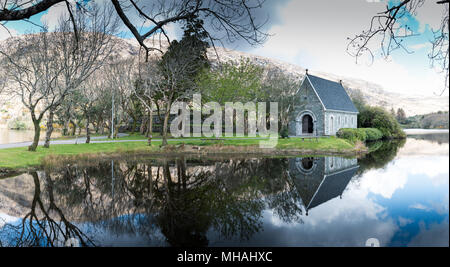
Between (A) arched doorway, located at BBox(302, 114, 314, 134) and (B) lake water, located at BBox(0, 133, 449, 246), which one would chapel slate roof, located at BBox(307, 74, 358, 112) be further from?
(B) lake water, located at BBox(0, 133, 449, 246)

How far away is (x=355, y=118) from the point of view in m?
38.0

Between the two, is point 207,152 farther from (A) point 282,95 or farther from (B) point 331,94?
(B) point 331,94

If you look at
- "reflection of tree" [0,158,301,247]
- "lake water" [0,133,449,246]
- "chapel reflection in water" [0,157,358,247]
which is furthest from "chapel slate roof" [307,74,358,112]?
"reflection of tree" [0,158,301,247]

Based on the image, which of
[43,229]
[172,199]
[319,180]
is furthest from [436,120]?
[43,229]

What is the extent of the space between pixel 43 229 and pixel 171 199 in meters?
3.03

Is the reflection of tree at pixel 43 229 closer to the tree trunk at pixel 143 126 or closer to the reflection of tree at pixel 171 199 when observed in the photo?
the reflection of tree at pixel 171 199

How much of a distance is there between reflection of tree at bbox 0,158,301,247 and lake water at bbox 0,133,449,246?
28mm

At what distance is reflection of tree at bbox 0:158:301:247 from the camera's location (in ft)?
17.7

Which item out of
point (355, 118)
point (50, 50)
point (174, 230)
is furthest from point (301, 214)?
point (355, 118)
